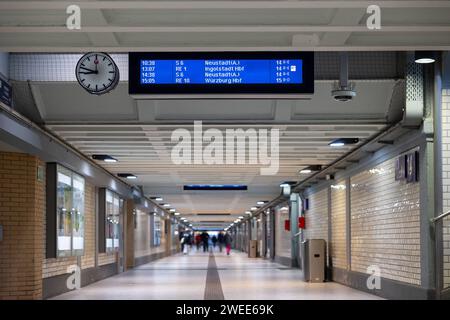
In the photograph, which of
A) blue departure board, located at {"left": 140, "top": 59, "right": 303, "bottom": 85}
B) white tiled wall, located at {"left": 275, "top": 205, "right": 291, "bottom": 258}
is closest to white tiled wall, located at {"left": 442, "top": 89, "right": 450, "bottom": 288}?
blue departure board, located at {"left": 140, "top": 59, "right": 303, "bottom": 85}

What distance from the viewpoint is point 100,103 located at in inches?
464

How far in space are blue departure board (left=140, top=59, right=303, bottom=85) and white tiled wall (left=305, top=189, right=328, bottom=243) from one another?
12.7m

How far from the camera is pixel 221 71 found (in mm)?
8453

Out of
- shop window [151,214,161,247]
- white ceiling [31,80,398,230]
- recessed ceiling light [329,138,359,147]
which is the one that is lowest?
shop window [151,214,161,247]

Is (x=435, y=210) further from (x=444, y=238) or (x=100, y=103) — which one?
(x=100, y=103)

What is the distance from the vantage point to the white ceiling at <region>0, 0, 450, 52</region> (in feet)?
21.8

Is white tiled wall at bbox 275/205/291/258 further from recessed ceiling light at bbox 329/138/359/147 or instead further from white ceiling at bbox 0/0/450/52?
white ceiling at bbox 0/0/450/52

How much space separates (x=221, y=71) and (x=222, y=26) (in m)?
1.18

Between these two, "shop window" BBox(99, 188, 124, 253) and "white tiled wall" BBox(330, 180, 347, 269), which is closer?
"white tiled wall" BBox(330, 180, 347, 269)

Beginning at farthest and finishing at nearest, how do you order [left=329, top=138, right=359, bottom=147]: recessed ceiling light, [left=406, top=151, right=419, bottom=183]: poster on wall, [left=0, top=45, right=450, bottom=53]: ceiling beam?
1. [left=329, top=138, right=359, bottom=147]: recessed ceiling light
2. [left=406, top=151, right=419, bottom=183]: poster on wall
3. [left=0, top=45, right=450, bottom=53]: ceiling beam

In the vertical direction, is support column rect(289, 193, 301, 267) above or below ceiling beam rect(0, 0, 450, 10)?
below

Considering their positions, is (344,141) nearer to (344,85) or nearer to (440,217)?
(440,217)

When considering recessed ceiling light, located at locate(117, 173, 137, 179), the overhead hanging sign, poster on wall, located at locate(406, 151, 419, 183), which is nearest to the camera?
the overhead hanging sign
